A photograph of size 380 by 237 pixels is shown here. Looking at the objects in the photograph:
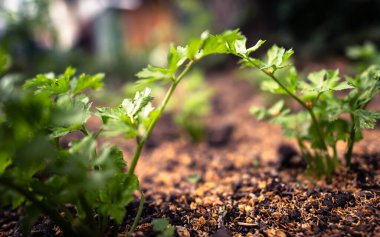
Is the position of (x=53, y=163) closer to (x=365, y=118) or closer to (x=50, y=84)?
(x=50, y=84)

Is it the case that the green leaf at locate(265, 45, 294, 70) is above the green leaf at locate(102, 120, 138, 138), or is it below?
above

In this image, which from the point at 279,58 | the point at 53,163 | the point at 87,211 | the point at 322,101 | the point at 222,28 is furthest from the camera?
the point at 222,28

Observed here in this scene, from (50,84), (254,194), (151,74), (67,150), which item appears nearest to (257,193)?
(254,194)

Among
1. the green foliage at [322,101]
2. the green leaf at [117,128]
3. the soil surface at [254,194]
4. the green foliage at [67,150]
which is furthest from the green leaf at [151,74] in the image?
the soil surface at [254,194]

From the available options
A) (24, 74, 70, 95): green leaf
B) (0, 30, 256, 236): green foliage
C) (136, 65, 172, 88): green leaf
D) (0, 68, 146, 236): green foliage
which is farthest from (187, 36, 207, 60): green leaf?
(24, 74, 70, 95): green leaf

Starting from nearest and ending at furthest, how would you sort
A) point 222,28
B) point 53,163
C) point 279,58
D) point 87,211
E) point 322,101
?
1. point 53,163
2. point 87,211
3. point 279,58
4. point 322,101
5. point 222,28

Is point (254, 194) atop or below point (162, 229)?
atop

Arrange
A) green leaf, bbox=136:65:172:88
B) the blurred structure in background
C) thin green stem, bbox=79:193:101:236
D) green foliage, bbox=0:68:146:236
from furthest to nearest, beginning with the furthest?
the blurred structure in background → green leaf, bbox=136:65:172:88 → thin green stem, bbox=79:193:101:236 → green foliage, bbox=0:68:146:236

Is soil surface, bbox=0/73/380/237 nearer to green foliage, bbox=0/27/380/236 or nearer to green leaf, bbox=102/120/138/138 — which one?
green foliage, bbox=0/27/380/236

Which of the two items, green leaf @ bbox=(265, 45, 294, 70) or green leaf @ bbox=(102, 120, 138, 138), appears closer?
green leaf @ bbox=(102, 120, 138, 138)
